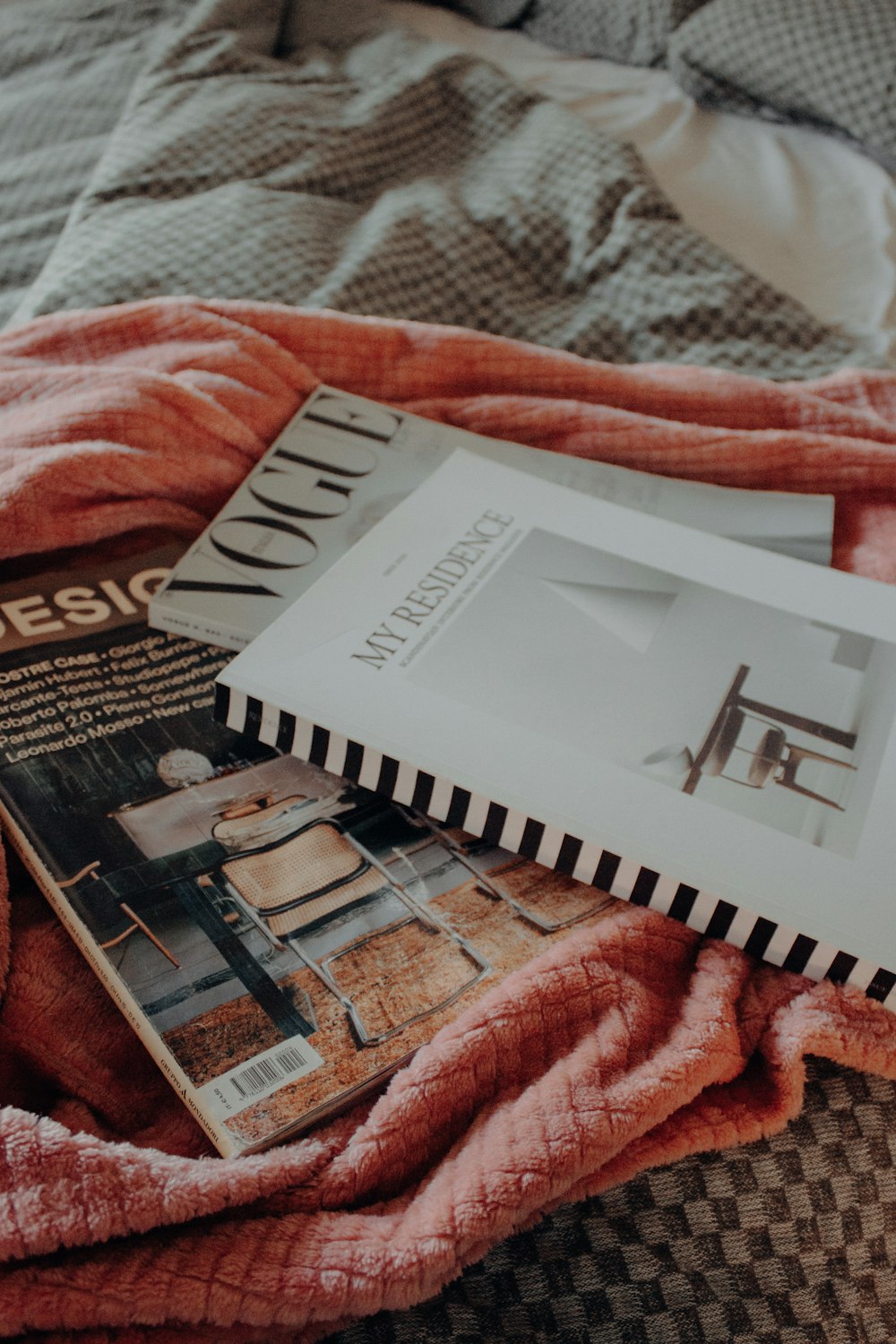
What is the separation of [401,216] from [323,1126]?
750mm

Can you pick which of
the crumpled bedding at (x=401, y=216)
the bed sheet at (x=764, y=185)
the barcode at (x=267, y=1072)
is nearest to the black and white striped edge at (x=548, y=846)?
the barcode at (x=267, y=1072)

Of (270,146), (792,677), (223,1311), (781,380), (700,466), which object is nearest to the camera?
(223,1311)

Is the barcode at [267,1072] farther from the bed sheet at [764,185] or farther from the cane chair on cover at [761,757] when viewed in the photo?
the bed sheet at [764,185]

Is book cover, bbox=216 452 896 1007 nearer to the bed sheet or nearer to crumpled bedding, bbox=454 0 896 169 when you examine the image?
the bed sheet

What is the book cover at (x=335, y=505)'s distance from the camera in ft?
Result: 1.70

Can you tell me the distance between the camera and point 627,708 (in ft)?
1.46

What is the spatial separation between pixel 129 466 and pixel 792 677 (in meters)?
0.37

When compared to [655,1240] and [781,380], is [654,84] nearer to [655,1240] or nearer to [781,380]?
A: [781,380]

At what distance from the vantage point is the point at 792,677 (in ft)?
1.54

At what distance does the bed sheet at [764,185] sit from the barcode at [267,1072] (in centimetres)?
77

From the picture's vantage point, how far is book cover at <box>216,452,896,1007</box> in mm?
390

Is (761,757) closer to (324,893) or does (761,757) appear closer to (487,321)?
(324,893)

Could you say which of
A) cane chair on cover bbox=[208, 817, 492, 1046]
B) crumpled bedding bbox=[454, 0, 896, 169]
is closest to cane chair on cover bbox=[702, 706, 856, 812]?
cane chair on cover bbox=[208, 817, 492, 1046]

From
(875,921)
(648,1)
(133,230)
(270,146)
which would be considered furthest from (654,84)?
(875,921)
